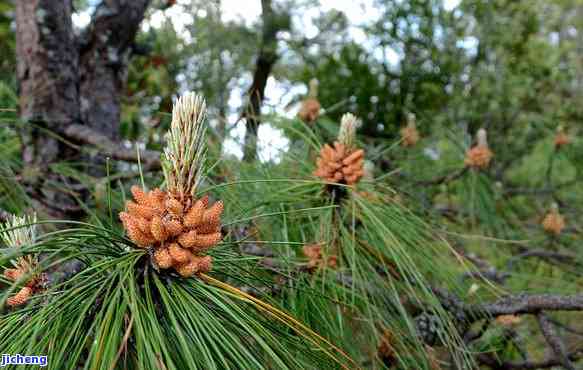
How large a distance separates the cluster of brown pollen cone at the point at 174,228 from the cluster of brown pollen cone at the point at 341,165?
36 cm

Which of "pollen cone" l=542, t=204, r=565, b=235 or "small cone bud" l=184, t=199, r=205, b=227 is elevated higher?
"small cone bud" l=184, t=199, r=205, b=227

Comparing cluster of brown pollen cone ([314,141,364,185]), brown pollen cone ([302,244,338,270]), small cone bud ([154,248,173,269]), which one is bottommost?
brown pollen cone ([302,244,338,270])

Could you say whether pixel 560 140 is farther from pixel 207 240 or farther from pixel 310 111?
pixel 207 240

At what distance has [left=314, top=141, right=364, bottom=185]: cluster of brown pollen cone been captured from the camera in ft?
2.75

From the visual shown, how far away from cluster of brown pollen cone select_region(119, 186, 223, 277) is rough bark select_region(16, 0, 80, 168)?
0.83 meters

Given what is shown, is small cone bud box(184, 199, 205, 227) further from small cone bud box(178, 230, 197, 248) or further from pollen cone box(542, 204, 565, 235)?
pollen cone box(542, 204, 565, 235)

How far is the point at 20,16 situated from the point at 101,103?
0.30 metres

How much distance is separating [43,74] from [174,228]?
0.91 meters

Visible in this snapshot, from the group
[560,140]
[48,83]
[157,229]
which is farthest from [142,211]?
[560,140]

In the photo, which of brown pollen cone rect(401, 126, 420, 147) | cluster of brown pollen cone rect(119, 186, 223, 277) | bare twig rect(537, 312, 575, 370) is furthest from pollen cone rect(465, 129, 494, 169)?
cluster of brown pollen cone rect(119, 186, 223, 277)

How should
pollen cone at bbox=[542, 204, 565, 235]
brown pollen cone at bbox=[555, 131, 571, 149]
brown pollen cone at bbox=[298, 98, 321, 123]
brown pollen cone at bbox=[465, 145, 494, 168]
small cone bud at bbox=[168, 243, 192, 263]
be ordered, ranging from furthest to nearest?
brown pollen cone at bbox=[555, 131, 571, 149] → pollen cone at bbox=[542, 204, 565, 235] → brown pollen cone at bbox=[465, 145, 494, 168] → brown pollen cone at bbox=[298, 98, 321, 123] → small cone bud at bbox=[168, 243, 192, 263]

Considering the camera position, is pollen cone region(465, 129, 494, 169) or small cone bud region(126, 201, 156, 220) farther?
pollen cone region(465, 129, 494, 169)

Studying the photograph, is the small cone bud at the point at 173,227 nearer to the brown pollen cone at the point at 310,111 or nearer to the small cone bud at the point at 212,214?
the small cone bud at the point at 212,214

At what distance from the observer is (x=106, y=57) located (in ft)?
4.87
